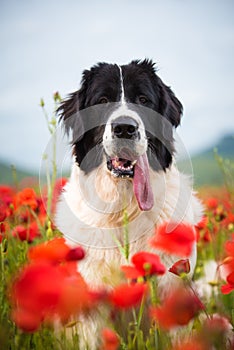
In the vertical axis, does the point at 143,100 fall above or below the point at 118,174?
above

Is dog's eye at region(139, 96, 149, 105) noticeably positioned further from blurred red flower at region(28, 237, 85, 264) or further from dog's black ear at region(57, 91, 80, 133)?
blurred red flower at region(28, 237, 85, 264)

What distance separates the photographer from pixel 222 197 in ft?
16.0

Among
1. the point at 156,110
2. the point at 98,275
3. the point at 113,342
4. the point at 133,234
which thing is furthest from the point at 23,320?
the point at 156,110

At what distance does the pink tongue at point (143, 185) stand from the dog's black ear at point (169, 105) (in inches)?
21.3

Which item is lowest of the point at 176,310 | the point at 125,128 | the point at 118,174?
the point at 176,310

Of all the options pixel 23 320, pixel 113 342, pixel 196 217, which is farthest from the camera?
pixel 196 217

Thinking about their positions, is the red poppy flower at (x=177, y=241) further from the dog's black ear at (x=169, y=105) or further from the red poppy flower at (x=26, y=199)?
the dog's black ear at (x=169, y=105)

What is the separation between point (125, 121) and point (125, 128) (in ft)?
0.14

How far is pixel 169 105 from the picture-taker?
3.68 m

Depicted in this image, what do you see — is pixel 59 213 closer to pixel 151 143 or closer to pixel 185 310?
pixel 151 143

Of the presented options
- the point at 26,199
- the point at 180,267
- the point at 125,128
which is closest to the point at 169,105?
the point at 125,128

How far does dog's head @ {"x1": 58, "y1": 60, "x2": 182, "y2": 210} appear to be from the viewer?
3064mm

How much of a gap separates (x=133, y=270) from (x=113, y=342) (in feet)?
0.63

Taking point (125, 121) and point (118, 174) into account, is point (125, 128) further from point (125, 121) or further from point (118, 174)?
point (118, 174)
